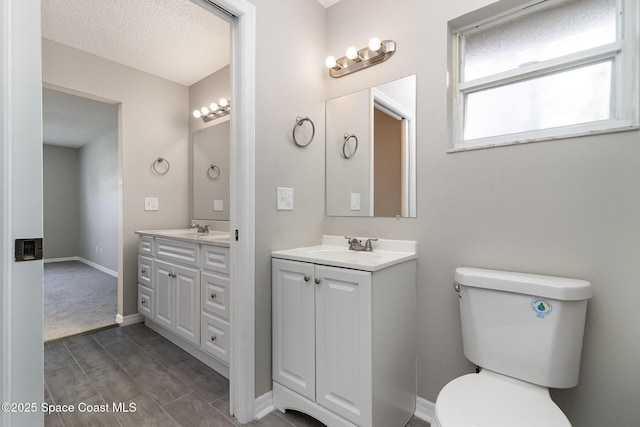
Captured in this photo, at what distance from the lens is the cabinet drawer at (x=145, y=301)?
246 centimetres

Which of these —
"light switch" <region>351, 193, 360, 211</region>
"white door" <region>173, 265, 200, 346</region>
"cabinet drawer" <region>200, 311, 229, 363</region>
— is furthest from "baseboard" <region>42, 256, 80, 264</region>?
"light switch" <region>351, 193, 360, 211</region>

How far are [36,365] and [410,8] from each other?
222cm

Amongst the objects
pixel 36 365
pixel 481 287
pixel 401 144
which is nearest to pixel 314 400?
pixel 481 287

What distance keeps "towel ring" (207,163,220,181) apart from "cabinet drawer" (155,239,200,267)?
2.58 feet

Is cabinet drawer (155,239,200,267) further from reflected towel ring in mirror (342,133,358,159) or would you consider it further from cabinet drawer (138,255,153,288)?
reflected towel ring in mirror (342,133,358,159)

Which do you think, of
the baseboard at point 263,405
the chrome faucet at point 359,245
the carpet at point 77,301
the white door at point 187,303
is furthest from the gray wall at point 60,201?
the chrome faucet at point 359,245

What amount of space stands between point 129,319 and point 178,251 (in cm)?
115

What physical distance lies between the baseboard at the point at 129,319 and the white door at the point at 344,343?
2234 mm

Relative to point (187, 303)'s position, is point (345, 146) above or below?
above

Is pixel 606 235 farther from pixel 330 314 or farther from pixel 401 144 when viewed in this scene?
pixel 330 314

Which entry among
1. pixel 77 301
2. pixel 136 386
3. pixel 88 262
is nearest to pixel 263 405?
pixel 136 386

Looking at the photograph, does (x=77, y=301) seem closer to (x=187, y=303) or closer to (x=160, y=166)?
(x=160, y=166)

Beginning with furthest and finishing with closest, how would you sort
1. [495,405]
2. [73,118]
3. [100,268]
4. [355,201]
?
[100,268] → [73,118] → [355,201] → [495,405]

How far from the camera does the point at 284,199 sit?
1.64m
